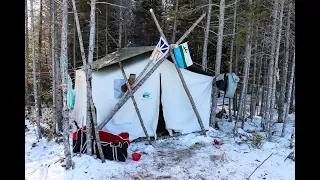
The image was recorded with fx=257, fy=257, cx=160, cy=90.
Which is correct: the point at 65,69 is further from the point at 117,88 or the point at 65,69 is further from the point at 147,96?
the point at 147,96

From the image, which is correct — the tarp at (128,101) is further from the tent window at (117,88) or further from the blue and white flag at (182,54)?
the blue and white flag at (182,54)

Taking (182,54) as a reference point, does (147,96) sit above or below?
below

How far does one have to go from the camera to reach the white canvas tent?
281 inches

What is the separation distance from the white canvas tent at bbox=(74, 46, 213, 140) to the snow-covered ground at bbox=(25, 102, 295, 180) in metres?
0.60

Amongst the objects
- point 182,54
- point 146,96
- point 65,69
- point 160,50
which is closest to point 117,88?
point 146,96

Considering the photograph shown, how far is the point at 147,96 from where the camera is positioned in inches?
301

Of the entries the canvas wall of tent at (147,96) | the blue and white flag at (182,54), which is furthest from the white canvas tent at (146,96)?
the blue and white flag at (182,54)

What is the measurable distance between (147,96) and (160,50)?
1.47 metres

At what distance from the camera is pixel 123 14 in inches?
555

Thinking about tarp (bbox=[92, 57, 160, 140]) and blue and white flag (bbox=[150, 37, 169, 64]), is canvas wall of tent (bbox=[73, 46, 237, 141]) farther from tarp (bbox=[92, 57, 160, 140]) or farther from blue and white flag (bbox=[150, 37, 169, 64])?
blue and white flag (bbox=[150, 37, 169, 64])

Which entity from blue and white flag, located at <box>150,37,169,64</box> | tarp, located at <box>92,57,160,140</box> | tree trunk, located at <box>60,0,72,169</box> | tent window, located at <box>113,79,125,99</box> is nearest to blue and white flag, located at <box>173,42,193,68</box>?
blue and white flag, located at <box>150,37,169,64</box>

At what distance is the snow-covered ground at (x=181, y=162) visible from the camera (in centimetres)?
508
